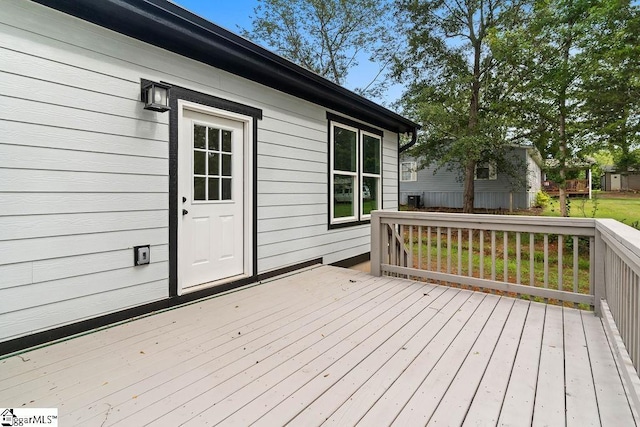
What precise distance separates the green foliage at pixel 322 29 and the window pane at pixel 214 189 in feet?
38.0

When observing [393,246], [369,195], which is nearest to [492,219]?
[393,246]

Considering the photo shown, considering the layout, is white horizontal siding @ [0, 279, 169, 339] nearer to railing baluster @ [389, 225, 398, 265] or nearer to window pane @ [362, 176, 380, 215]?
railing baluster @ [389, 225, 398, 265]

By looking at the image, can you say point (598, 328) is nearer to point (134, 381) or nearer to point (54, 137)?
point (134, 381)

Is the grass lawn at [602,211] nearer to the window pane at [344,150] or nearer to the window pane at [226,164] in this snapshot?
the window pane at [344,150]

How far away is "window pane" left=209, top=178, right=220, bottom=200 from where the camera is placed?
346 cm

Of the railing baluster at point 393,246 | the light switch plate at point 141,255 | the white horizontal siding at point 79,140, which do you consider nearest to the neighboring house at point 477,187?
the railing baluster at point 393,246

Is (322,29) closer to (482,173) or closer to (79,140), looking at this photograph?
(482,173)

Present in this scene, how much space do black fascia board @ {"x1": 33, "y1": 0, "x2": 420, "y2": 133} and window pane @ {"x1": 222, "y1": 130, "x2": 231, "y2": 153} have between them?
2.13 ft

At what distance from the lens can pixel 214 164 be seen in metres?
3.50

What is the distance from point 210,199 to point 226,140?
68 cm

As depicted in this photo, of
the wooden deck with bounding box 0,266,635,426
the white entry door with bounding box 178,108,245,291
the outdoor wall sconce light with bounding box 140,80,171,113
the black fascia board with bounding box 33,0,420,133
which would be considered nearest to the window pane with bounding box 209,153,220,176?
the white entry door with bounding box 178,108,245,291

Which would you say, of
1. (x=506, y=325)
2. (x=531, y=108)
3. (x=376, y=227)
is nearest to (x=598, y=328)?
(x=506, y=325)

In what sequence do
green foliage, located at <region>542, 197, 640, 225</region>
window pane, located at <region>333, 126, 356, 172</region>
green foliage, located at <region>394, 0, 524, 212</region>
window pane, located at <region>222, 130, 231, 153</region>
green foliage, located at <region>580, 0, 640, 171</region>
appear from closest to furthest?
1. window pane, located at <region>222, 130, 231, 153</region>
2. window pane, located at <region>333, 126, 356, 172</region>
3. green foliage, located at <region>580, 0, 640, 171</region>
4. green foliage, located at <region>542, 197, 640, 225</region>
5. green foliage, located at <region>394, 0, 524, 212</region>

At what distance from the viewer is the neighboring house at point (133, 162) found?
2227 millimetres
